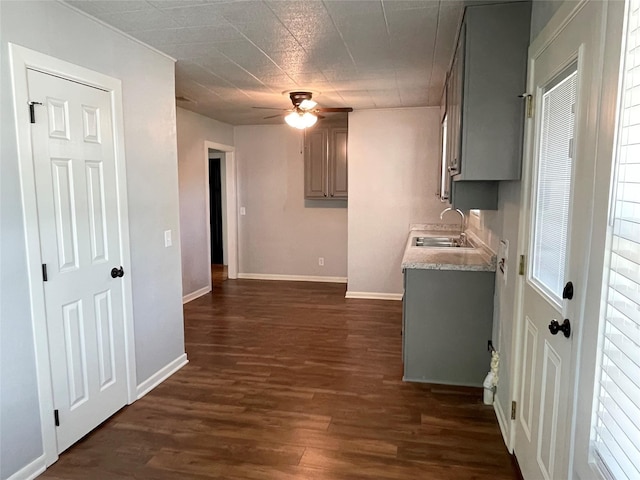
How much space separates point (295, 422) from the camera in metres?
2.61

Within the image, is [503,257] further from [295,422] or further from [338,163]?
[338,163]

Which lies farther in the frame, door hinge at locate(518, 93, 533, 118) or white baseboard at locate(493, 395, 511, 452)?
white baseboard at locate(493, 395, 511, 452)

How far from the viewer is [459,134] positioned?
2.35m

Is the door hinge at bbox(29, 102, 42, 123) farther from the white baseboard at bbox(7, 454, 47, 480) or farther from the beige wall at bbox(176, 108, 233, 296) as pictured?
the beige wall at bbox(176, 108, 233, 296)

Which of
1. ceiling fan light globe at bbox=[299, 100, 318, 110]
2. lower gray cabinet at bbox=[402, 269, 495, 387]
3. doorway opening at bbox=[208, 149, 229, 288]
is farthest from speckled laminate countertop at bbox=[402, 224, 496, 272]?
doorway opening at bbox=[208, 149, 229, 288]

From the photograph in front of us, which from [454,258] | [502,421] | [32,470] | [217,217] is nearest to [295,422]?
[502,421]

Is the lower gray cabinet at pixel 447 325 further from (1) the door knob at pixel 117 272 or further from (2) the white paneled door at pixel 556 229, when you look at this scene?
(1) the door knob at pixel 117 272

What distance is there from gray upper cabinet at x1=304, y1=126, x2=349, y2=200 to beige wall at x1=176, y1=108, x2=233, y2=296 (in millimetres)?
1384

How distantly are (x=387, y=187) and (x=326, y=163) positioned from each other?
1061 millimetres

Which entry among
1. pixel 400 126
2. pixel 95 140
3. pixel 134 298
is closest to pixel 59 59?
pixel 95 140

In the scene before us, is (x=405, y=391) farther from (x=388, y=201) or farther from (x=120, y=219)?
(x=388, y=201)

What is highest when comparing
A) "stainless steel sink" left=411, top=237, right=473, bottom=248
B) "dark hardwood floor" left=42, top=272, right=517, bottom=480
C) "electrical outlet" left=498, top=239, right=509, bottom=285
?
"electrical outlet" left=498, top=239, right=509, bottom=285

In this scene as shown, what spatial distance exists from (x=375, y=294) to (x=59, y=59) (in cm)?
426

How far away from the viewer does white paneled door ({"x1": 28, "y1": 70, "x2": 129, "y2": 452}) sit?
2166 millimetres
